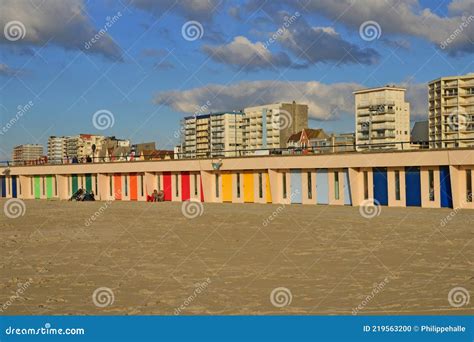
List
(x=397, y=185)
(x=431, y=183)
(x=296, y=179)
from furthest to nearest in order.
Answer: (x=296, y=179) → (x=397, y=185) → (x=431, y=183)

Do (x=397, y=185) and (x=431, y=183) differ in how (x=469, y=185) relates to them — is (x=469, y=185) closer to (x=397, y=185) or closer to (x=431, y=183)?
(x=431, y=183)

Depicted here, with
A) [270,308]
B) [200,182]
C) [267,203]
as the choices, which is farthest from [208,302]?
[200,182]

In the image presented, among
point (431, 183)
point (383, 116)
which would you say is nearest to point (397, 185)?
point (431, 183)

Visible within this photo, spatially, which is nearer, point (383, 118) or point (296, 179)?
point (296, 179)

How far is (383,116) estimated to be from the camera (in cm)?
13525

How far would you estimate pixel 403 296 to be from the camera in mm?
8477

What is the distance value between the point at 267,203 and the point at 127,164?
13.1 metres

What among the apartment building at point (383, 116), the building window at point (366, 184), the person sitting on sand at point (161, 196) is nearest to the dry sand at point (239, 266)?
the building window at point (366, 184)

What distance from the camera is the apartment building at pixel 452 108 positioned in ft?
392

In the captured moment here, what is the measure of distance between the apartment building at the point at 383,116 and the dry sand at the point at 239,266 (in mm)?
117270

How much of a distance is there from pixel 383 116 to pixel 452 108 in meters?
15.7

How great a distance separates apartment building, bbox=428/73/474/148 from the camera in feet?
392

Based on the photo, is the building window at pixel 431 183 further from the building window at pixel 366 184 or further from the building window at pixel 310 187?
the building window at pixel 310 187

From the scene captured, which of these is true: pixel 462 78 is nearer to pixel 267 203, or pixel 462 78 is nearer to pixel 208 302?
pixel 267 203
